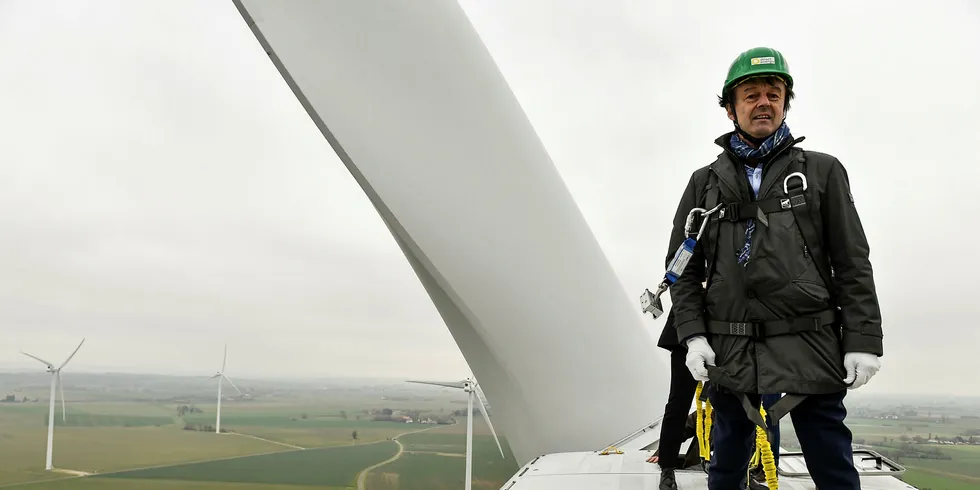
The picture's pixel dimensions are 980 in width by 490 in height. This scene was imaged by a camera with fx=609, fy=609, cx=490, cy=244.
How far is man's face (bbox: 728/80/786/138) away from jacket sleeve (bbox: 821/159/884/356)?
0.67 feet

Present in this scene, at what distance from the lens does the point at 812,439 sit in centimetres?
159

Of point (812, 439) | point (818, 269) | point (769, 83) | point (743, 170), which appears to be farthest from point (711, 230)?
point (812, 439)

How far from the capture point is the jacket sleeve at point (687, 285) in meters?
1.70

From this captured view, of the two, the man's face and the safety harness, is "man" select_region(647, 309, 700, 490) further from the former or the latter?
the man's face

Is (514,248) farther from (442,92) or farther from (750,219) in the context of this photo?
(750,219)

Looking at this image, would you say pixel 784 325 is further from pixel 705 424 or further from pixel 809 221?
pixel 705 424

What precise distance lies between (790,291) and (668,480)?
1.06 metres

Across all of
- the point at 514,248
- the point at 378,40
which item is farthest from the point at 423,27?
the point at 514,248

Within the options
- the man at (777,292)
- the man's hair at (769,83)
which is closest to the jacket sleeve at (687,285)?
the man at (777,292)

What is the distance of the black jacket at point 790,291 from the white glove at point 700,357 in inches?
0.9

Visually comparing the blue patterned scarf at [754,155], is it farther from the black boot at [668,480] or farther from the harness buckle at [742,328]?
the black boot at [668,480]

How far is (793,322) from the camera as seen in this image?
1552mm

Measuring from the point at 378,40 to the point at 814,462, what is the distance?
95.6 inches

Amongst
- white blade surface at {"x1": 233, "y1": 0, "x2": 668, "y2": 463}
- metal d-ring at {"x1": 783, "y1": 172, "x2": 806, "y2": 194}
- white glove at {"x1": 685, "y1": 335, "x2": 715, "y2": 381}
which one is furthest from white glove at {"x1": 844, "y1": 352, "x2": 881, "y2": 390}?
white blade surface at {"x1": 233, "y1": 0, "x2": 668, "y2": 463}
